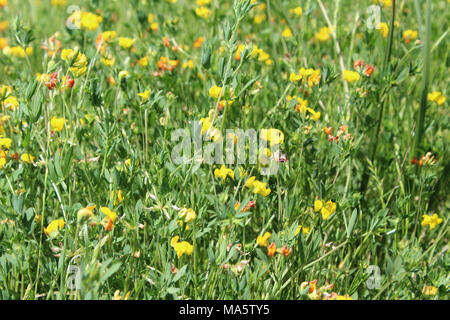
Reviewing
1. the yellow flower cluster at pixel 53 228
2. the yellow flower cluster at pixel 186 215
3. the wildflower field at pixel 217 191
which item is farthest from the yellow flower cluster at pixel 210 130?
the yellow flower cluster at pixel 53 228

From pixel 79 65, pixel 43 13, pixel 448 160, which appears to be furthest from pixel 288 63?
pixel 43 13

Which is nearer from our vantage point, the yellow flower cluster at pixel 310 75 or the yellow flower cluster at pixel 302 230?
the yellow flower cluster at pixel 302 230

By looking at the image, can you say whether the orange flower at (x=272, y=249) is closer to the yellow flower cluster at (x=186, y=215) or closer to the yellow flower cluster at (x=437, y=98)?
the yellow flower cluster at (x=186, y=215)

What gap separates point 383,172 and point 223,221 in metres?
0.94

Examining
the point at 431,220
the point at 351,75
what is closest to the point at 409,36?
the point at 351,75

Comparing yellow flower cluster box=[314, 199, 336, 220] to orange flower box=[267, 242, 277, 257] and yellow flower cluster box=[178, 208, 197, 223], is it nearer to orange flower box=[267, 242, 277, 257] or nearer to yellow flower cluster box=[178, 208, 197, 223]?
orange flower box=[267, 242, 277, 257]

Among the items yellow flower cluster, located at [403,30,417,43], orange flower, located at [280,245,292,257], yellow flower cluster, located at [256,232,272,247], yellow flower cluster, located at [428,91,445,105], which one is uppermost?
yellow flower cluster, located at [403,30,417,43]

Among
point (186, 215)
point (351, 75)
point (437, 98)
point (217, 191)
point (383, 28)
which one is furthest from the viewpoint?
point (383, 28)

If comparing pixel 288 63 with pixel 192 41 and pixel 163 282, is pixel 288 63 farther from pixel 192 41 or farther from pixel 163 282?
pixel 163 282

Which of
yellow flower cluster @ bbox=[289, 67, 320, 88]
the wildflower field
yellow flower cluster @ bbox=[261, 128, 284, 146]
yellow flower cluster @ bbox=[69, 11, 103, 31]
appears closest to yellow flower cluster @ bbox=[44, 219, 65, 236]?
the wildflower field

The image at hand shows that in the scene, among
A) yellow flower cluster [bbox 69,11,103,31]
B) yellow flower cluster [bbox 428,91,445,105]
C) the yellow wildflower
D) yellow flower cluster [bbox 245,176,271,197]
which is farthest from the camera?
yellow flower cluster [bbox 69,11,103,31]

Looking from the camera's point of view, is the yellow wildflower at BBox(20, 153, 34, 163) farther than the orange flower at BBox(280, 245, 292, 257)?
Yes

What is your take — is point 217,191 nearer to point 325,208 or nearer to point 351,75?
point 325,208

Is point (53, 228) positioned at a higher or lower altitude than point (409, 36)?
lower
